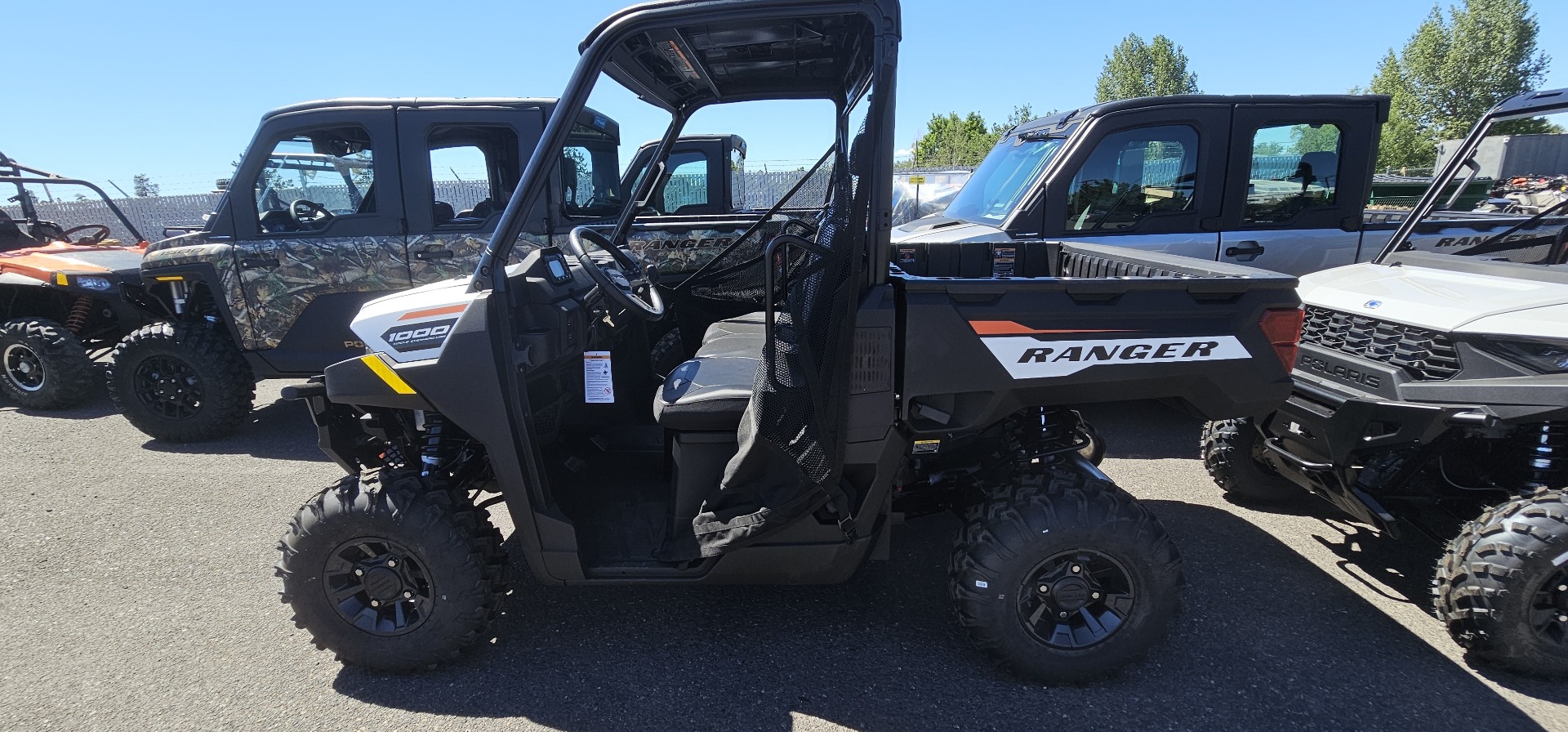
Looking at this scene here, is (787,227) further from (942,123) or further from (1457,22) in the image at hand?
(1457,22)

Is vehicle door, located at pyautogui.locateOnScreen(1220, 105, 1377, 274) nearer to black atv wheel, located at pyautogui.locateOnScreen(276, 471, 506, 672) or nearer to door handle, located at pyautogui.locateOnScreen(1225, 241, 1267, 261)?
door handle, located at pyautogui.locateOnScreen(1225, 241, 1267, 261)

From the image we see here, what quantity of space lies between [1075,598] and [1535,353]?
178cm

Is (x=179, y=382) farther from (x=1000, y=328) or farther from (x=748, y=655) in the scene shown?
(x=1000, y=328)

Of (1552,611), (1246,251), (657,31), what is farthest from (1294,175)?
(657,31)

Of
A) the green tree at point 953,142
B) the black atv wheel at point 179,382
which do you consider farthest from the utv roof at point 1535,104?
the green tree at point 953,142

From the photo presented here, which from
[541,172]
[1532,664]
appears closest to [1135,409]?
[1532,664]

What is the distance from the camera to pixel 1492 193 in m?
4.91

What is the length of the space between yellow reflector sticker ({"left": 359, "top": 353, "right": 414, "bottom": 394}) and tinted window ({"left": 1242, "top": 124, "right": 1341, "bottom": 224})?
5.32 metres

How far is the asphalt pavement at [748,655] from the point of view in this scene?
239cm

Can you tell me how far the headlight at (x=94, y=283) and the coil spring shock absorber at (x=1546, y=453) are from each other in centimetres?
865

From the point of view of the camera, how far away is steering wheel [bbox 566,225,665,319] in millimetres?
2574

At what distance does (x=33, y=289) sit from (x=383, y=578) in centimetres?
649

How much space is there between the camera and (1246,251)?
5.17 meters

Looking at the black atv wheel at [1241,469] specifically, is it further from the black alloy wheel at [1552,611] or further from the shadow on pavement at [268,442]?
the shadow on pavement at [268,442]
